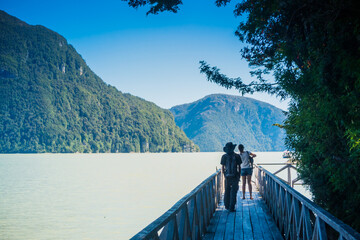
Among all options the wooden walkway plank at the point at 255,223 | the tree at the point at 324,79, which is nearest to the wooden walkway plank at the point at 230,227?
the wooden walkway plank at the point at 255,223

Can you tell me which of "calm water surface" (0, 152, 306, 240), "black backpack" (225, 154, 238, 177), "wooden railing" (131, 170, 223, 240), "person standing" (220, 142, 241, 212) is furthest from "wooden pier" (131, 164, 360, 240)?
"calm water surface" (0, 152, 306, 240)

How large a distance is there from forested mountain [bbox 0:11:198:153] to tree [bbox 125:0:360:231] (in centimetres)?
12470

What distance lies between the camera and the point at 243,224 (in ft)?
19.7

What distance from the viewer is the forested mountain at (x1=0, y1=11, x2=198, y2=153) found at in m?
126

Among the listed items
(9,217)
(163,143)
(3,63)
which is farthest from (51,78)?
(9,217)

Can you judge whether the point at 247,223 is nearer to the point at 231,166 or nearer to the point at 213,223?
the point at 213,223

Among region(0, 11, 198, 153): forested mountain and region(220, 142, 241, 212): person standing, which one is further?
region(0, 11, 198, 153): forested mountain

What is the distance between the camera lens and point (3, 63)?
157 m

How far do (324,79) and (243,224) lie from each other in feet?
12.2

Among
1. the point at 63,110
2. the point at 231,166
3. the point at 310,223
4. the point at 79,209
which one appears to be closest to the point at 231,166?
the point at 231,166

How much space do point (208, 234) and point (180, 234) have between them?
83.3 inches

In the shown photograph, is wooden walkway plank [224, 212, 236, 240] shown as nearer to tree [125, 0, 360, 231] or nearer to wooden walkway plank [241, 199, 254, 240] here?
wooden walkway plank [241, 199, 254, 240]

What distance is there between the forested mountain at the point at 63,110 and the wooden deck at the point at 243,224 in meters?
123

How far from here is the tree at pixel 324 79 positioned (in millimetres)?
2963
